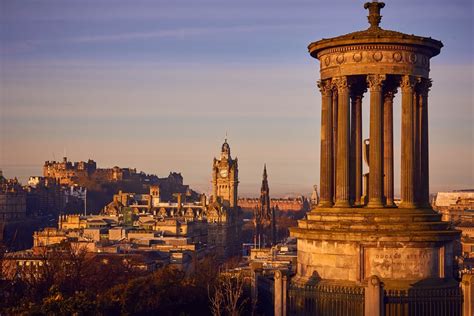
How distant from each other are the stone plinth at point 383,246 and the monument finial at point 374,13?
720 centimetres

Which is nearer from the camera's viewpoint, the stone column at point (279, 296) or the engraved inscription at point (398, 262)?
the engraved inscription at point (398, 262)

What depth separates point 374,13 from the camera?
40094 millimetres

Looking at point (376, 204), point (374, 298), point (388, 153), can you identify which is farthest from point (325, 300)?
point (388, 153)

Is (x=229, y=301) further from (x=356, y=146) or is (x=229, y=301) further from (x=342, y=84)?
(x=342, y=84)

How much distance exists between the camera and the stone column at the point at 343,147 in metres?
38.4

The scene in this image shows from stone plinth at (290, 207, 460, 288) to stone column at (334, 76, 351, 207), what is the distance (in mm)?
725

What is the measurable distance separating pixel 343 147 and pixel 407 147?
7.42ft

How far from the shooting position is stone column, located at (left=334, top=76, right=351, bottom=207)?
3838 centimetres

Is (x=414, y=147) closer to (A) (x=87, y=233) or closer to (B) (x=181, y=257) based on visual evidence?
(B) (x=181, y=257)

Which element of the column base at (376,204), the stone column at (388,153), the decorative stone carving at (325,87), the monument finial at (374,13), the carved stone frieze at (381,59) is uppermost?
the monument finial at (374,13)

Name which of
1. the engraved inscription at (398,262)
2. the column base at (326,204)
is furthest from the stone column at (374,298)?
the column base at (326,204)

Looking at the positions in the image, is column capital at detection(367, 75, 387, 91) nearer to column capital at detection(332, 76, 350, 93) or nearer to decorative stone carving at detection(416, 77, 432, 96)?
column capital at detection(332, 76, 350, 93)

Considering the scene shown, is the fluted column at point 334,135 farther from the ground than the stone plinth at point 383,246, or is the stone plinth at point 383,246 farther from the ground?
the fluted column at point 334,135

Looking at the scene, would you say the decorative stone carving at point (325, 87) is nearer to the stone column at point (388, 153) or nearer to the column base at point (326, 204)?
the stone column at point (388, 153)
